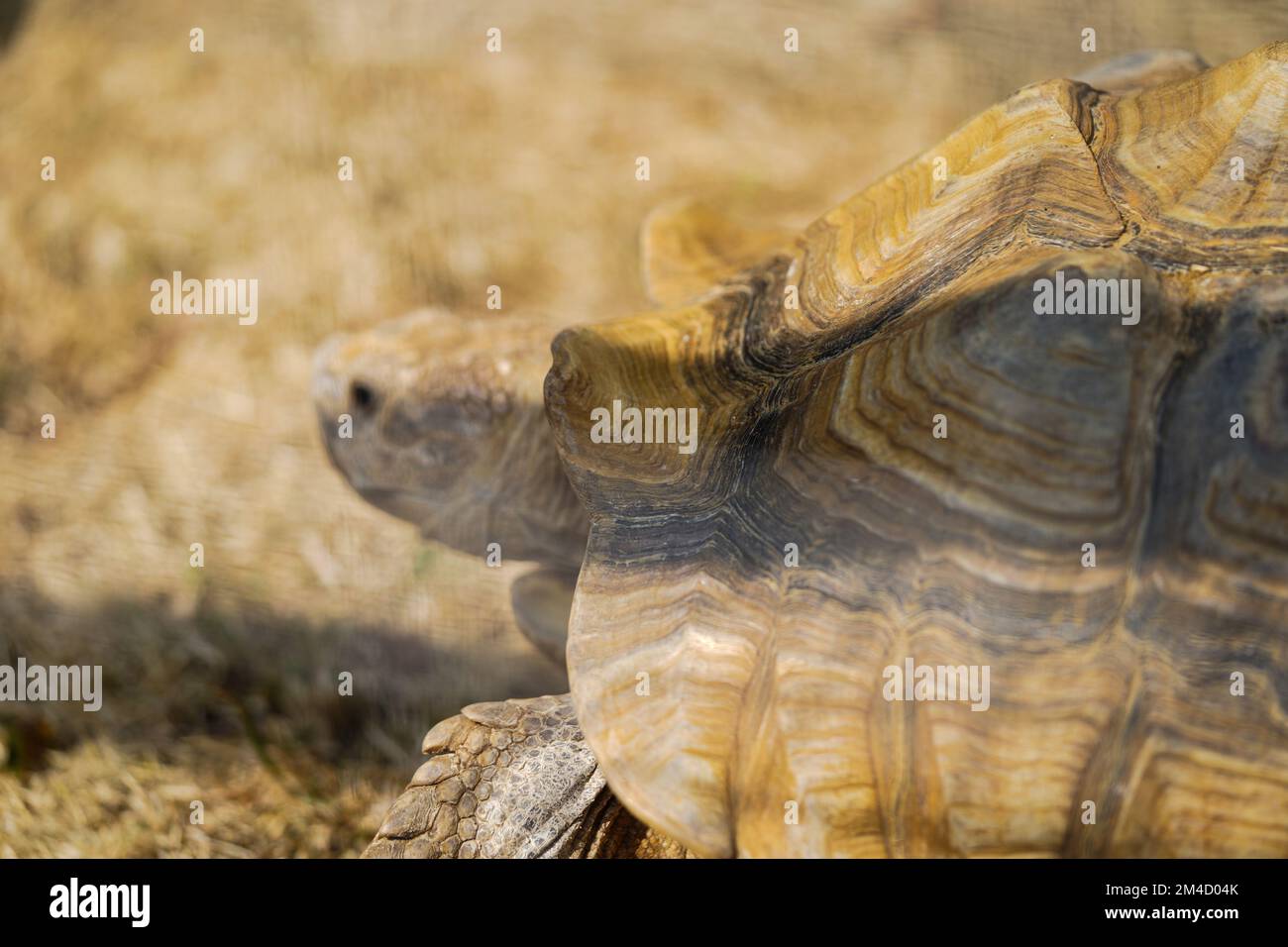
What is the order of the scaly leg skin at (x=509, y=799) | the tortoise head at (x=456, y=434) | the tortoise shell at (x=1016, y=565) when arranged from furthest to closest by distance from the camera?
the tortoise head at (x=456, y=434) → the scaly leg skin at (x=509, y=799) → the tortoise shell at (x=1016, y=565)

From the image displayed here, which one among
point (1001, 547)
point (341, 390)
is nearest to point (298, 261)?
point (341, 390)

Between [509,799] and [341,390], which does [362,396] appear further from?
[509,799]

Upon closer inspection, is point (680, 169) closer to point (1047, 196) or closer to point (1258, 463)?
point (1047, 196)

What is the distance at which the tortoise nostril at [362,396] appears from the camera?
1922 mm

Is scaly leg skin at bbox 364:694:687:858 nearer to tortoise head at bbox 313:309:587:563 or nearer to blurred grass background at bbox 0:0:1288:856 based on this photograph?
tortoise head at bbox 313:309:587:563

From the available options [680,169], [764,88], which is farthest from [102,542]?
[764,88]

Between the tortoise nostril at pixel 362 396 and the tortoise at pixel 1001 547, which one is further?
the tortoise nostril at pixel 362 396

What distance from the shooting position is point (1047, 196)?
4.26 ft

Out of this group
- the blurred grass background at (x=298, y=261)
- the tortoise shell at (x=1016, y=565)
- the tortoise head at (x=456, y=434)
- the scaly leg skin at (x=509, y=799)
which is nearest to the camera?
the tortoise shell at (x=1016, y=565)

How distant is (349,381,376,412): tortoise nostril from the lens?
192cm

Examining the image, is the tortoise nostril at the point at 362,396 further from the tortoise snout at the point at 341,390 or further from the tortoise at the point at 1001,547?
the tortoise at the point at 1001,547

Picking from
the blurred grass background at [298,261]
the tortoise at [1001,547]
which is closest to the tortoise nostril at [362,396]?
the blurred grass background at [298,261]

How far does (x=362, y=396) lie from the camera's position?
193cm

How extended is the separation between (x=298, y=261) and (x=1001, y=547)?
2517 millimetres
